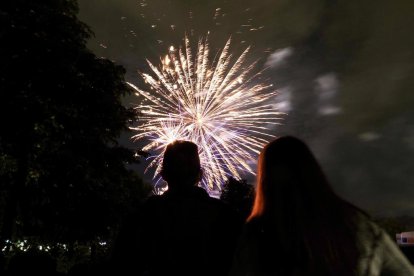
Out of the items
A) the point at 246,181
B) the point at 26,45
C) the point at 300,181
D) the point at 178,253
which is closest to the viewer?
the point at 300,181

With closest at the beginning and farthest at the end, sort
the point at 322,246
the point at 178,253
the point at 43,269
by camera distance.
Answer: the point at 322,246 < the point at 178,253 < the point at 43,269

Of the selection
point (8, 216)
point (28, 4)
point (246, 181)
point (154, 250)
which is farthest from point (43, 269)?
point (246, 181)

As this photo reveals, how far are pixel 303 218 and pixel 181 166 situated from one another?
1130 mm

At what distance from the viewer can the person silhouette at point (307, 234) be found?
217 cm

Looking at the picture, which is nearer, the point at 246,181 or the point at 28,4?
the point at 28,4

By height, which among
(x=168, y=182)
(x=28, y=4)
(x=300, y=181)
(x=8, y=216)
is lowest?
(x=300, y=181)

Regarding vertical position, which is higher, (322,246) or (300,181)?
(300,181)

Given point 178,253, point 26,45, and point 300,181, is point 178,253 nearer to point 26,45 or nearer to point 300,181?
point 300,181

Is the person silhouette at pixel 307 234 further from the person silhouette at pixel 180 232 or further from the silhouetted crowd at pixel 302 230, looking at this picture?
the person silhouette at pixel 180 232

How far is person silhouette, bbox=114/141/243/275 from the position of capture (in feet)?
9.93

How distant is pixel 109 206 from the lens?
18.5 m

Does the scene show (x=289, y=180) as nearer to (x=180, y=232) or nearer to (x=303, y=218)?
(x=303, y=218)

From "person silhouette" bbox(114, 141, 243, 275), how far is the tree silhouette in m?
14.5

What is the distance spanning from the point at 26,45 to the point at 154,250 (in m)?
15.6
